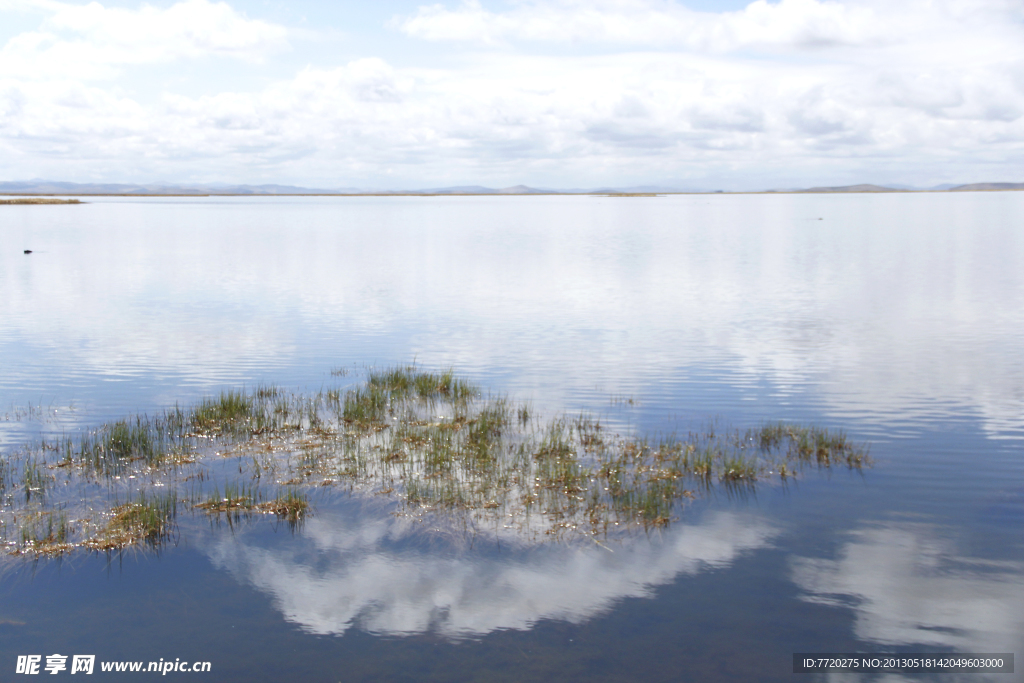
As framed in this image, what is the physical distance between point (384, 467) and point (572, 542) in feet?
15.5

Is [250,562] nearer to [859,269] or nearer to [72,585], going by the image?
[72,585]

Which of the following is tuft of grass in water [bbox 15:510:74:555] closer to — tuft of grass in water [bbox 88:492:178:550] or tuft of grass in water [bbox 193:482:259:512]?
tuft of grass in water [bbox 88:492:178:550]

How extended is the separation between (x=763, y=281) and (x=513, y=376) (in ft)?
96.6

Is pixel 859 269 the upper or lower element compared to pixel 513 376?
upper

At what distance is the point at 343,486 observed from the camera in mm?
14219

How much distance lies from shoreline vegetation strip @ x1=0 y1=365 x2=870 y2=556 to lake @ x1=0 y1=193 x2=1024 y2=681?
1.16 feet

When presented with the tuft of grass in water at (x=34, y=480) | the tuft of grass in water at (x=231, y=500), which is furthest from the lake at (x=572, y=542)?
the tuft of grass in water at (x=231, y=500)

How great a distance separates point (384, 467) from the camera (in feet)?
49.5

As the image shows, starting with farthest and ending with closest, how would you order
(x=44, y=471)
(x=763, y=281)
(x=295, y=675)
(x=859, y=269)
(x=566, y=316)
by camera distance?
(x=859, y=269), (x=763, y=281), (x=566, y=316), (x=44, y=471), (x=295, y=675)

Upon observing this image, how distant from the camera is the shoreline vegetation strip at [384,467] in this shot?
41.9 ft

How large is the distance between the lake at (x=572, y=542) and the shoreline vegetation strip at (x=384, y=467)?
1.16ft

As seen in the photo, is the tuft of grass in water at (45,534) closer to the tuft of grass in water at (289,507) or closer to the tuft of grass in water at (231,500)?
the tuft of grass in water at (231,500)

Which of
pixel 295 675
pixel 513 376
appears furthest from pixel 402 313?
pixel 295 675

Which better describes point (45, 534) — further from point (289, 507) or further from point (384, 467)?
point (384, 467)
